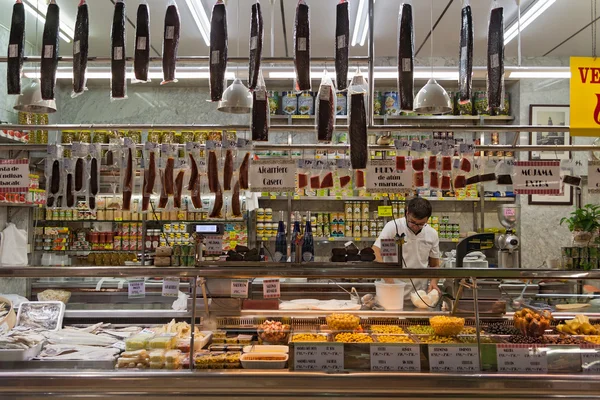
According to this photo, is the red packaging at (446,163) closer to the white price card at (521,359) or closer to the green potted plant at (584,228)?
the white price card at (521,359)

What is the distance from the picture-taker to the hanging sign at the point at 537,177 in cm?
288

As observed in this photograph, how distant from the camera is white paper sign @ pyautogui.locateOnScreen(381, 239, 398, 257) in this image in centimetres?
287

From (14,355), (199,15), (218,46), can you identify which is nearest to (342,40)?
(218,46)

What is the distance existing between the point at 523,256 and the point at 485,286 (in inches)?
168

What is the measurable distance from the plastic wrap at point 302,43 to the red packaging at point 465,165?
1.06m

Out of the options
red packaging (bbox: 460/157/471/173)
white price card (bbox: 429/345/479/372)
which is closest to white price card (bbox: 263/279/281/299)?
white price card (bbox: 429/345/479/372)

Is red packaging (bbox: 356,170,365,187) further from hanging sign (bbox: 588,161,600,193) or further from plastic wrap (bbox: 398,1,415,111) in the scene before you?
hanging sign (bbox: 588,161,600,193)

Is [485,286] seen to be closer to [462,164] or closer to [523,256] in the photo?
[462,164]

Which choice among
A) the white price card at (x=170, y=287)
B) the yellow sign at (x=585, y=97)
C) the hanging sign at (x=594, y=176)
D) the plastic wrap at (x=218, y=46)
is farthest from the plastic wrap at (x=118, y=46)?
the hanging sign at (x=594, y=176)

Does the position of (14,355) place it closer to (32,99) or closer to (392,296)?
(32,99)

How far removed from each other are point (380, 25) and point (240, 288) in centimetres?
424

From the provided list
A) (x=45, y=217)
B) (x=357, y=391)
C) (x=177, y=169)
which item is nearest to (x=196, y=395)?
(x=357, y=391)

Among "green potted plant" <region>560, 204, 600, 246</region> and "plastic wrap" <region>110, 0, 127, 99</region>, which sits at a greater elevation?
"plastic wrap" <region>110, 0, 127, 99</region>

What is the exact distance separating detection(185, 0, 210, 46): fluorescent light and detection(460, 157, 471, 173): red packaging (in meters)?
3.53
